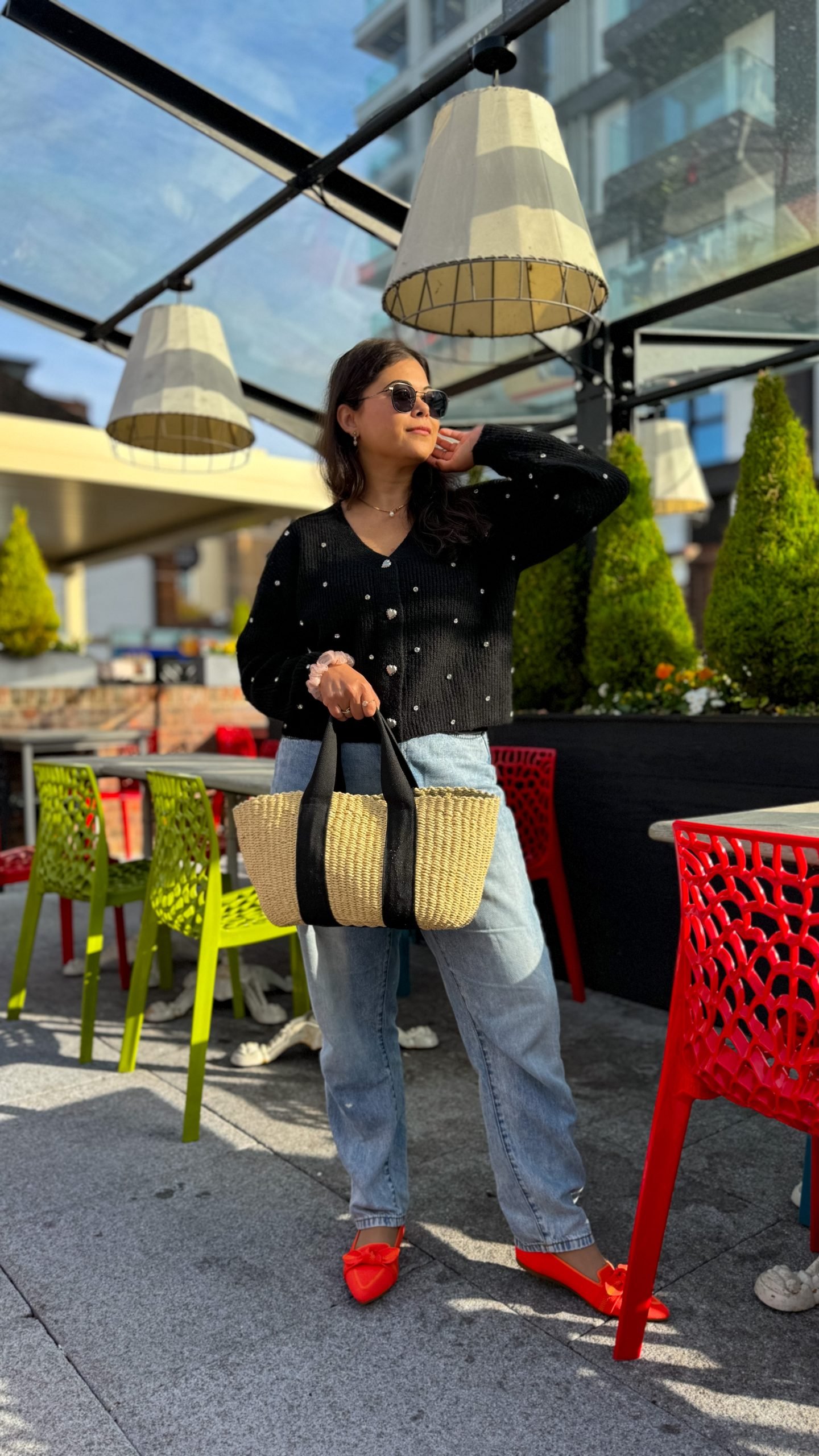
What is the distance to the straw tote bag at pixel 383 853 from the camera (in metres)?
1.76

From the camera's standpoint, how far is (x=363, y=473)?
205 cm

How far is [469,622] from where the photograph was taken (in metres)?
1.97

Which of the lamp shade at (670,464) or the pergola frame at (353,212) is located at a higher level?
the pergola frame at (353,212)

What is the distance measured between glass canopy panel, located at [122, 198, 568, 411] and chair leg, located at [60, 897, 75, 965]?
2949 millimetres

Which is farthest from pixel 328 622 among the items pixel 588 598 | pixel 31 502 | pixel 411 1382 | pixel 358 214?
pixel 31 502

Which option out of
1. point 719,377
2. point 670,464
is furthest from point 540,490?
point 670,464

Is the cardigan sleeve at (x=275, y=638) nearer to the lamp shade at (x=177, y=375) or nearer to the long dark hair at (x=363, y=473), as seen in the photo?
the long dark hair at (x=363, y=473)

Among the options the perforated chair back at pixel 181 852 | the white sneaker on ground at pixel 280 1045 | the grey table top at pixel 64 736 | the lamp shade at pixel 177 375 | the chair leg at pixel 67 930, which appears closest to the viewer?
the perforated chair back at pixel 181 852

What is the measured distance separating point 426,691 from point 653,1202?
95 cm

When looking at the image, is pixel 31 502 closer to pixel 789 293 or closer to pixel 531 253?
pixel 789 293

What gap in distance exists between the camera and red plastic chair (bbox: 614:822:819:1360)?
1.54 metres

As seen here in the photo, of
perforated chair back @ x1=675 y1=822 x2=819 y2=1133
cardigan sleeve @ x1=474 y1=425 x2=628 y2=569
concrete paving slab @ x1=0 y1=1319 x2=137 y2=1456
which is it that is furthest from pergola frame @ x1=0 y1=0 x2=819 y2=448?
concrete paving slab @ x1=0 y1=1319 x2=137 y2=1456

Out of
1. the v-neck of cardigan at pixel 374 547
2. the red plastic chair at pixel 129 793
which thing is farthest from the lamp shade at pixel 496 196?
the red plastic chair at pixel 129 793

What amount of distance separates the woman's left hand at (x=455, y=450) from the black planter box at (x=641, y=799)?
171cm
